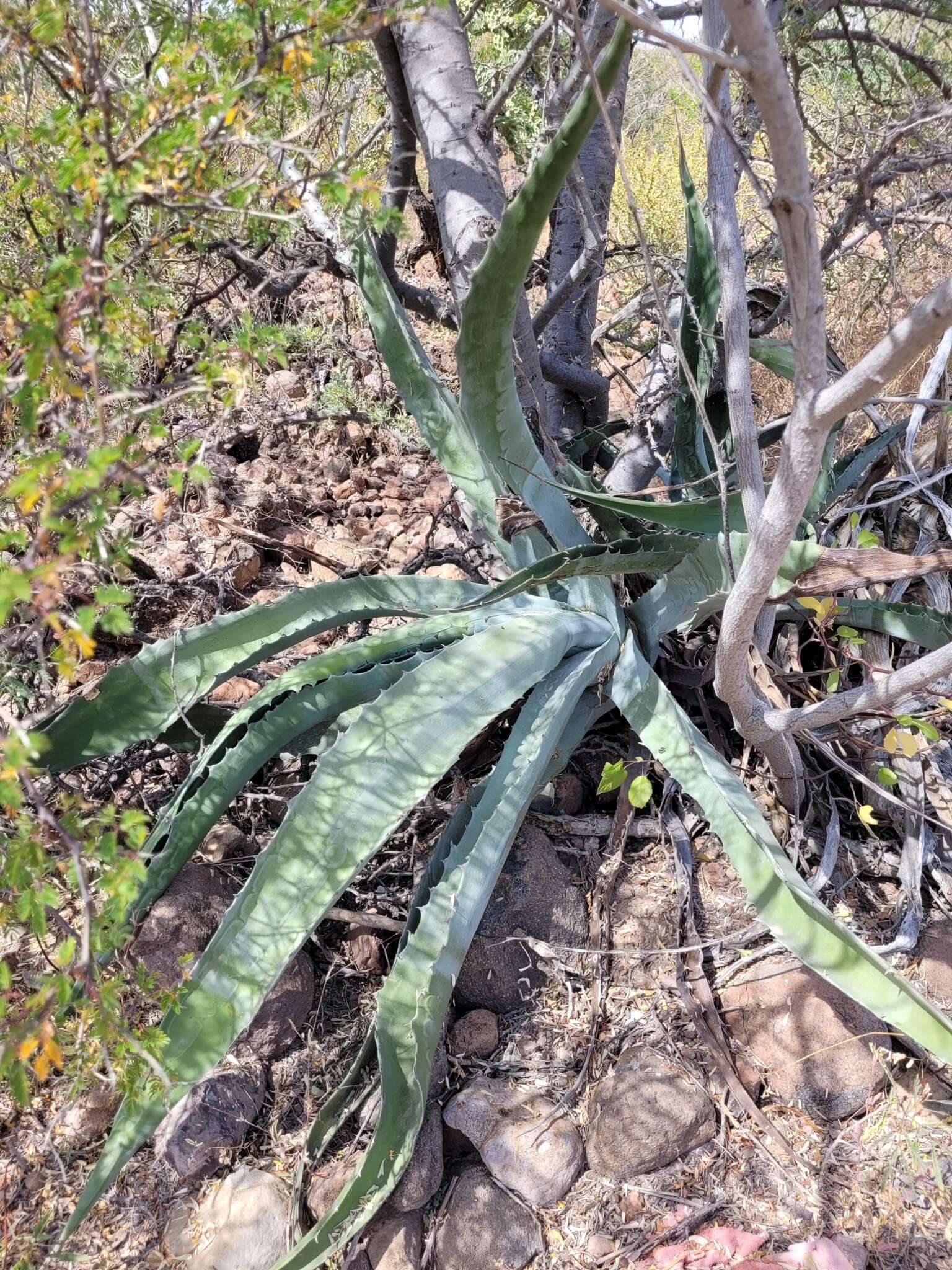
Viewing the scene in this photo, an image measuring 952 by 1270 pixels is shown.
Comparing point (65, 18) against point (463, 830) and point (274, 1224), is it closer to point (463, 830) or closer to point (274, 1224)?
point (463, 830)

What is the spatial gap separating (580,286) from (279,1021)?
1820 millimetres

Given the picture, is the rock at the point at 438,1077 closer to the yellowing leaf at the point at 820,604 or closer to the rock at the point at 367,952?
the rock at the point at 367,952

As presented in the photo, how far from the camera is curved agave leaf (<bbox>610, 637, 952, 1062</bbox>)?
1132mm

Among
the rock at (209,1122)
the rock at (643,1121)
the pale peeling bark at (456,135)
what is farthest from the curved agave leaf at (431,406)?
the rock at (209,1122)

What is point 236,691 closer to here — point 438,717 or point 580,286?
point 438,717

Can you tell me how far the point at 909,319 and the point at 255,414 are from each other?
88.3 inches

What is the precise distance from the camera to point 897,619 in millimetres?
1717

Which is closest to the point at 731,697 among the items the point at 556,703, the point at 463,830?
the point at 556,703

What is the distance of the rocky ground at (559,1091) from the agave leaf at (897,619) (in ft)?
1.15

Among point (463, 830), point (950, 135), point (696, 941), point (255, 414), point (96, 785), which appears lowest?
point (696, 941)

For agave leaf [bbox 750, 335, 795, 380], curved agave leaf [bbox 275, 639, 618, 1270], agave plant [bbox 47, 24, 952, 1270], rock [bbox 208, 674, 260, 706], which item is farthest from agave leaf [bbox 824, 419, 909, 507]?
rock [bbox 208, 674, 260, 706]

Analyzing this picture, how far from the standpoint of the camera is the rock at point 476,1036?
61.1 inches

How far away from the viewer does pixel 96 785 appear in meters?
1.78

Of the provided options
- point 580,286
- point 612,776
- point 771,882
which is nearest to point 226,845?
point 612,776
